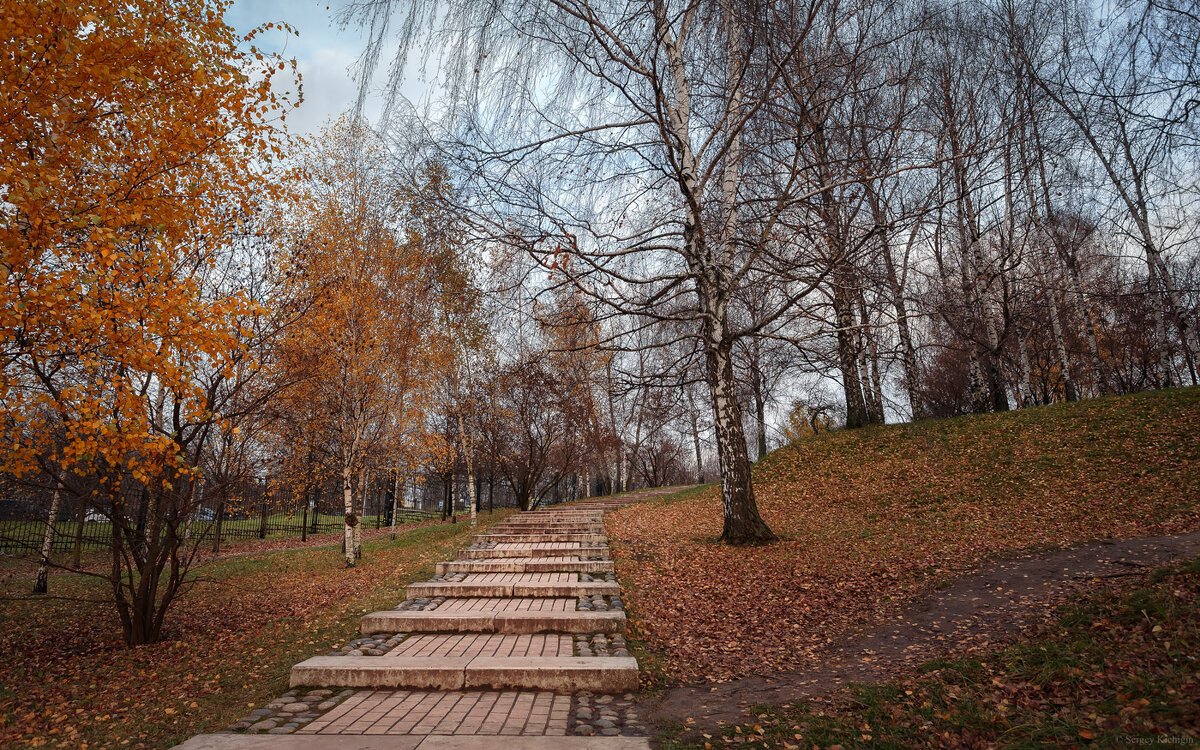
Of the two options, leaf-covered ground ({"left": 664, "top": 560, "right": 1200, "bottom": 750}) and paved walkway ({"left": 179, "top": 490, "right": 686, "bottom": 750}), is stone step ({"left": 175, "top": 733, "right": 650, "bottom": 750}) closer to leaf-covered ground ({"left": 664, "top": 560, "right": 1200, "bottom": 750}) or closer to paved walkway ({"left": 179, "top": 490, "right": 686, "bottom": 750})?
paved walkway ({"left": 179, "top": 490, "right": 686, "bottom": 750})

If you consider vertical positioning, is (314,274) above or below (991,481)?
above

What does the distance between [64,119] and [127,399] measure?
100.0 inches

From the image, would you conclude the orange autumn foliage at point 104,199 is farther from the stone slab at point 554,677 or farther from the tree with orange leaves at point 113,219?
the stone slab at point 554,677

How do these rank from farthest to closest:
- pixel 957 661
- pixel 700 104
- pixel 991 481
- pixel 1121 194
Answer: pixel 991 481
pixel 700 104
pixel 1121 194
pixel 957 661

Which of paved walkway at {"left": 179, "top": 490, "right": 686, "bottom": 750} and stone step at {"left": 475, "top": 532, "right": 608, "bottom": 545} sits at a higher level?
stone step at {"left": 475, "top": 532, "right": 608, "bottom": 545}

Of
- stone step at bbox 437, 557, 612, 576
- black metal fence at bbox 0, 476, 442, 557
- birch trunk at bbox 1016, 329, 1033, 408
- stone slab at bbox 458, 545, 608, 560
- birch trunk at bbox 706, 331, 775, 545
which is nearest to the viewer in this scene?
black metal fence at bbox 0, 476, 442, 557

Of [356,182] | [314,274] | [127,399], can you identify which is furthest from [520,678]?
[356,182]

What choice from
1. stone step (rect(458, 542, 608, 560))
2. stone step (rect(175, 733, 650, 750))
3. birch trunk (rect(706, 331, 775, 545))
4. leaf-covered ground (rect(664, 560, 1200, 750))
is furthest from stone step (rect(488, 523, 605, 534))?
stone step (rect(175, 733, 650, 750))

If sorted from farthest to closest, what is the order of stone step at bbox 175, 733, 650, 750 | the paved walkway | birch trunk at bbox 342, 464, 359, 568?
birch trunk at bbox 342, 464, 359, 568
the paved walkway
stone step at bbox 175, 733, 650, 750

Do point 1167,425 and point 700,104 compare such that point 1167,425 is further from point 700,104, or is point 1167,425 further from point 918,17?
point 700,104

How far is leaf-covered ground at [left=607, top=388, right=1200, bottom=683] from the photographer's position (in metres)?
5.63

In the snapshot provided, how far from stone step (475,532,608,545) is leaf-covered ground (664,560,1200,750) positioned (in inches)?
253

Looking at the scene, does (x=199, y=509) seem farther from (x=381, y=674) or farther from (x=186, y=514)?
→ (x=381, y=674)

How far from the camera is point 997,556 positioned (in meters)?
6.90
